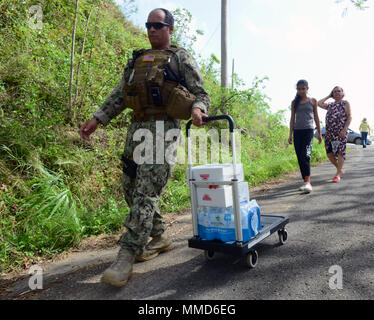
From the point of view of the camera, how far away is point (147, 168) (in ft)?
7.77

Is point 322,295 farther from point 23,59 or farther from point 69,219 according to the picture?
point 23,59

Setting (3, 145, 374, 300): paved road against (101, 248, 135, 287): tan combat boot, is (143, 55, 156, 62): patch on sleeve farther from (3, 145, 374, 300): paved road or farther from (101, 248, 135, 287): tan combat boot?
(3, 145, 374, 300): paved road

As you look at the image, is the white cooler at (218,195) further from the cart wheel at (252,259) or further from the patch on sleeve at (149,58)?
the patch on sleeve at (149,58)

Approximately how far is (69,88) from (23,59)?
81 centimetres

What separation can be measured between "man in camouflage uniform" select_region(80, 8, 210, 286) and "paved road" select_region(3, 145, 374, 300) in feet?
0.56

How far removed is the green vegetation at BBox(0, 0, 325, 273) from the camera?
3.04 m

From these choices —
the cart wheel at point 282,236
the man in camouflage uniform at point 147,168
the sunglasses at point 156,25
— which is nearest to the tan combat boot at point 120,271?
the man in camouflage uniform at point 147,168

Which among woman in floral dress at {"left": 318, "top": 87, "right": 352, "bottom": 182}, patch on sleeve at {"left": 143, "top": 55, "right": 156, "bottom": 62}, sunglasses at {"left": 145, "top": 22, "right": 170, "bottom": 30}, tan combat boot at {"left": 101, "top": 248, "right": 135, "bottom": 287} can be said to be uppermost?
sunglasses at {"left": 145, "top": 22, "right": 170, "bottom": 30}

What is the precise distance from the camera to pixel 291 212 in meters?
3.83

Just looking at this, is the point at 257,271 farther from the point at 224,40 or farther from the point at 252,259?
the point at 224,40

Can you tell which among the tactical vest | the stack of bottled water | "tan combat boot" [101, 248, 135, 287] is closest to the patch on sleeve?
the tactical vest

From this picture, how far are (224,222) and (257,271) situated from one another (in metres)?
0.48

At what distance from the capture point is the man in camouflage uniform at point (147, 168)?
7.31ft
